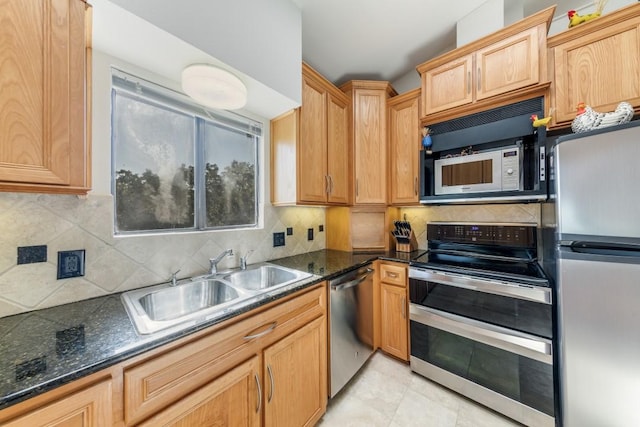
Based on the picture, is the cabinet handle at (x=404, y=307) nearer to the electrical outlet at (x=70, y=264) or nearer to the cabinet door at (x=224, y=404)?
the cabinet door at (x=224, y=404)

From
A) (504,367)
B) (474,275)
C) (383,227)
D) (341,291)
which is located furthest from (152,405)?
(383,227)

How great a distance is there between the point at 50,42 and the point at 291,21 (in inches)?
52.3

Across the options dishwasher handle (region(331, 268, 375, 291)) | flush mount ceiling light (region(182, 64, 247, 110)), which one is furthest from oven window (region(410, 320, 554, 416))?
flush mount ceiling light (region(182, 64, 247, 110))

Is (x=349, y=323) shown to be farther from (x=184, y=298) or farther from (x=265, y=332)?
(x=184, y=298)

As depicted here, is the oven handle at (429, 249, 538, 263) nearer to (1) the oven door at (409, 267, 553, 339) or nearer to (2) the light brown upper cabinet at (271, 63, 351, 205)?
(1) the oven door at (409, 267, 553, 339)

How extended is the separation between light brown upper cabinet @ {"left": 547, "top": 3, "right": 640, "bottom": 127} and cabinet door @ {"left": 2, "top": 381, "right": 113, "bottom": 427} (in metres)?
2.54

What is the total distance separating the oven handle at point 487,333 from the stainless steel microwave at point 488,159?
877mm

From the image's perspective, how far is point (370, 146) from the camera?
A: 2.28 metres

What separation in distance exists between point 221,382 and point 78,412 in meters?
0.41

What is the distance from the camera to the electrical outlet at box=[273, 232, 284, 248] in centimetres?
201

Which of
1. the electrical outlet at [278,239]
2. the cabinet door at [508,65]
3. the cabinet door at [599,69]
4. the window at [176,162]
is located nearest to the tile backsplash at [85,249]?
the window at [176,162]

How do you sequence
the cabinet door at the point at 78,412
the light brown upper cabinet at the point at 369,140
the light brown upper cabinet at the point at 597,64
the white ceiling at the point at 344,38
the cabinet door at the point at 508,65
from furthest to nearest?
1. the light brown upper cabinet at the point at 369,140
2. the cabinet door at the point at 508,65
3. the light brown upper cabinet at the point at 597,64
4. the white ceiling at the point at 344,38
5. the cabinet door at the point at 78,412

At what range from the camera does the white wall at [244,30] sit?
3.29 ft

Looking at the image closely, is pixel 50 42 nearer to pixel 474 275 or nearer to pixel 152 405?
pixel 152 405
